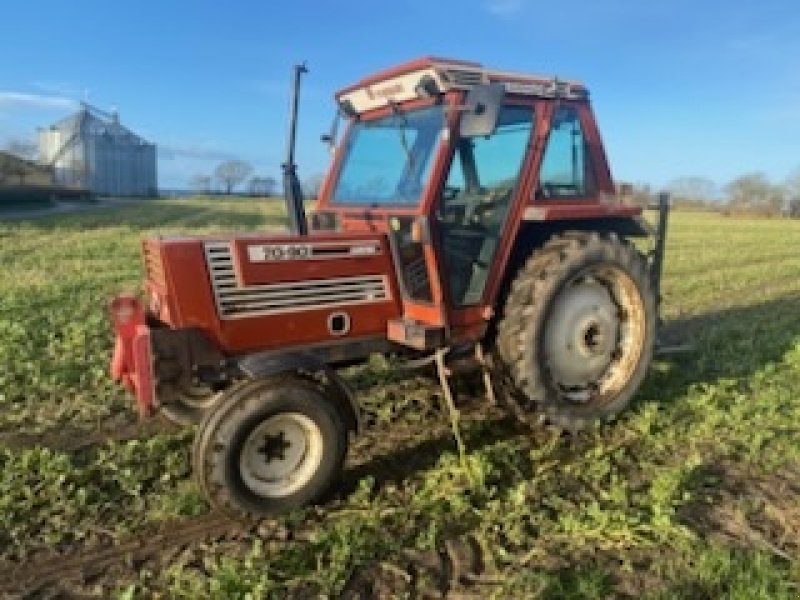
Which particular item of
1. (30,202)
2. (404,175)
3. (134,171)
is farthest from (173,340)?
(134,171)

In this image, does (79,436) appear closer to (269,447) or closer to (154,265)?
(154,265)

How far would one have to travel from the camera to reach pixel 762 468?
534 cm

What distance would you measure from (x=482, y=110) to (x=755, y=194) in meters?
72.3

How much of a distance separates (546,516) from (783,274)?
1304cm

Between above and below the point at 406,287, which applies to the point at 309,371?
below

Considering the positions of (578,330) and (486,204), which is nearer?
(486,204)

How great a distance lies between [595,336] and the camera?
5988 mm

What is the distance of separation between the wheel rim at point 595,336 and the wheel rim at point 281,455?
1899mm

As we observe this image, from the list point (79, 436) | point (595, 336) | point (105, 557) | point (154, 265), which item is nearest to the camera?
point (105, 557)

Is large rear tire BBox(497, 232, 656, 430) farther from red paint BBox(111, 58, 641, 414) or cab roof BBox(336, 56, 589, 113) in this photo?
cab roof BBox(336, 56, 589, 113)

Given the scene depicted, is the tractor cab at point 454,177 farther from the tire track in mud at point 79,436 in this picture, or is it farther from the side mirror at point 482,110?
the tire track in mud at point 79,436

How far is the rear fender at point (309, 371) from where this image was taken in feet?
14.8

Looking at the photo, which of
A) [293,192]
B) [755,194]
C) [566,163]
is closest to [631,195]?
[566,163]

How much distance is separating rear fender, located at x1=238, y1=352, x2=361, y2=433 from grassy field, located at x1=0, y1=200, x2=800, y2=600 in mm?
437
